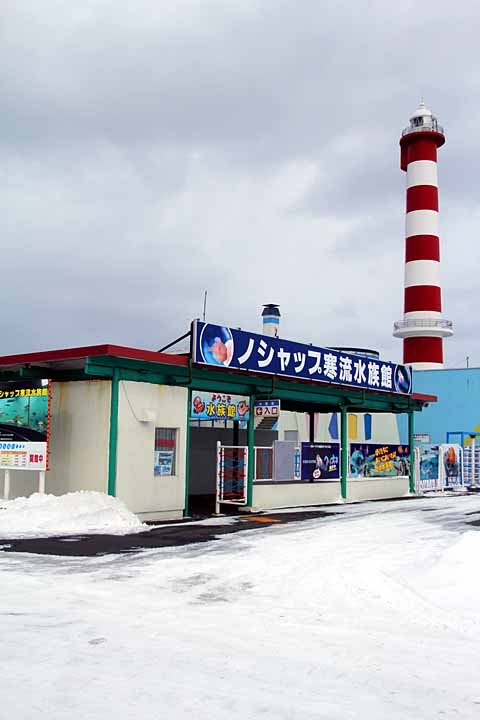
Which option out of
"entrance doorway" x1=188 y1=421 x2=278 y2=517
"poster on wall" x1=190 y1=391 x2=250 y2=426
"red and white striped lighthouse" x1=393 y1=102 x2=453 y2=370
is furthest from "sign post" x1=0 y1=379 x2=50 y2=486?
"red and white striped lighthouse" x1=393 y1=102 x2=453 y2=370

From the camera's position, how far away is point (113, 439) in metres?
17.5

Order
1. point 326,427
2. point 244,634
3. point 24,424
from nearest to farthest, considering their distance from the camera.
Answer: point 244,634 → point 24,424 → point 326,427

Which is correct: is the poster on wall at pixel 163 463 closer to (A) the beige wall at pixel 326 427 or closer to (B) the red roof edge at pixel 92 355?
(B) the red roof edge at pixel 92 355

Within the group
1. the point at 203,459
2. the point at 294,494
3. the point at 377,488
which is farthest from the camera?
the point at 203,459

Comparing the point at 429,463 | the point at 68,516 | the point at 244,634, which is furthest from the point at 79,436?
the point at 429,463

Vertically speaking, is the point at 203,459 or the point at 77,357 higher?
the point at 77,357

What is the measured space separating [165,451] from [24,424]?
12.1ft

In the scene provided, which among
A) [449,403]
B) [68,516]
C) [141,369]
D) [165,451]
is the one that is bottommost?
[68,516]

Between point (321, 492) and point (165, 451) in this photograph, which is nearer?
point (165, 451)

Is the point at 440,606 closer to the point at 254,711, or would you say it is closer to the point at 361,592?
the point at 361,592

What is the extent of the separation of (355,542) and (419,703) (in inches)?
364

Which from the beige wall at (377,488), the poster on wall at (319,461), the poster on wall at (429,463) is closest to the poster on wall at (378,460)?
the beige wall at (377,488)

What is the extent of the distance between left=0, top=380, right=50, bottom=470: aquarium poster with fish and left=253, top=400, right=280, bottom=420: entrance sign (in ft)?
22.0

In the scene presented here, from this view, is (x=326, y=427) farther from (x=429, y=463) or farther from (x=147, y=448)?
(x=147, y=448)
